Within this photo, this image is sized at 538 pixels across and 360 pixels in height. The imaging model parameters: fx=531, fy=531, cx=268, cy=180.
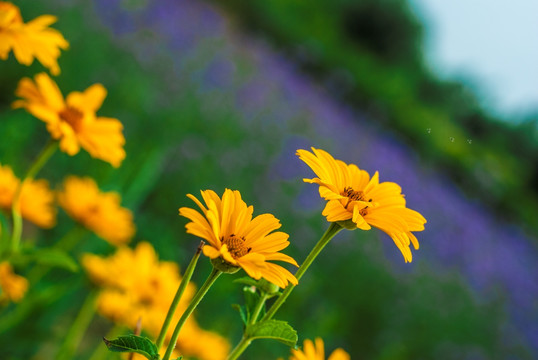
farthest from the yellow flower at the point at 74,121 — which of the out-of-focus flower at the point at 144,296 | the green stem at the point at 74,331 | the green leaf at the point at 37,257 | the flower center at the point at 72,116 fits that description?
the green stem at the point at 74,331

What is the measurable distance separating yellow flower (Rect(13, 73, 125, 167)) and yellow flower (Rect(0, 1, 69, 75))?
0.07 metres

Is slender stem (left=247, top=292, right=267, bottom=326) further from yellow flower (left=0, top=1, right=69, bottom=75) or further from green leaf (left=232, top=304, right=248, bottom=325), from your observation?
yellow flower (left=0, top=1, right=69, bottom=75)

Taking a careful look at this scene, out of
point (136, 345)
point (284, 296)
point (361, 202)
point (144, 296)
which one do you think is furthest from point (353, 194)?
point (144, 296)

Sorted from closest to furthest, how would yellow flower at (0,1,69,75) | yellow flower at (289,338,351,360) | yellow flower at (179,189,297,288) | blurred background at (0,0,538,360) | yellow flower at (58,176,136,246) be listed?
yellow flower at (179,189,297,288), yellow flower at (289,338,351,360), yellow flower at (0,1,69,75), yellow flower at (58,176,136,246), blurred background at (0,0,538,360)

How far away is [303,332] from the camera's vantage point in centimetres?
272

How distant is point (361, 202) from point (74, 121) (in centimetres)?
66

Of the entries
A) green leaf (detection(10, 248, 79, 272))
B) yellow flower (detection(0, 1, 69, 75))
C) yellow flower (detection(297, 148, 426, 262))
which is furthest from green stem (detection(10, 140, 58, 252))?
yellow flower (detection(297, 148, 426, 262))

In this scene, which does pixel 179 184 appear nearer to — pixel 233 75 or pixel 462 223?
pixel 233 75

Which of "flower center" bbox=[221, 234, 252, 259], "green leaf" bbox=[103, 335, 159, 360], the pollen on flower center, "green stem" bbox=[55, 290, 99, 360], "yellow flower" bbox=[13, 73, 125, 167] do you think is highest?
the pollen on flower center

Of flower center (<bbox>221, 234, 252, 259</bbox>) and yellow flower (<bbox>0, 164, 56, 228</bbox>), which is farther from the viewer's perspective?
yellow flower (<bbox>0, 164, 56, 228</bbox>)

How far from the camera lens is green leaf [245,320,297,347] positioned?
1.91 feet

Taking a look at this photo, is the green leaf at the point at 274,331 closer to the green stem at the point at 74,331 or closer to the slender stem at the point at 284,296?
the slender stem at the point at 284,296

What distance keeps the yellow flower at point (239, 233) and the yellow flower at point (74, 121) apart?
0.42 metres

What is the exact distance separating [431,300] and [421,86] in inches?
314
